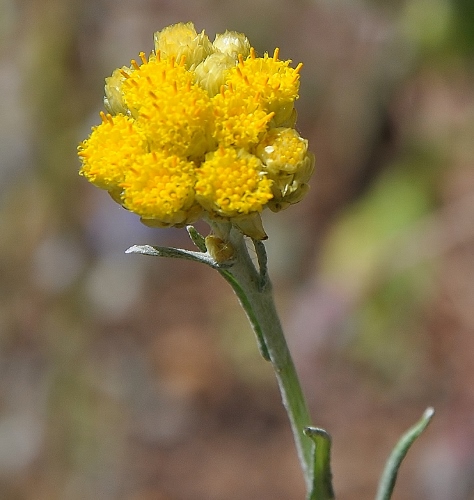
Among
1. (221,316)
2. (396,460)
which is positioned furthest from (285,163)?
(221,316)

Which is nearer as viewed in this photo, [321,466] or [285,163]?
[285,163]

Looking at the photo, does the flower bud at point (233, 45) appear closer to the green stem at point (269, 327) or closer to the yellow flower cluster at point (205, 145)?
the yellow flower cluster at point (205, 145)

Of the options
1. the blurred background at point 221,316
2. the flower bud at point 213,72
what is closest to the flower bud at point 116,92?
the flower bud at point 213,72

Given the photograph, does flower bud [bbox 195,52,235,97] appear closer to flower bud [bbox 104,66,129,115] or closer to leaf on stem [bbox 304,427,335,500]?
flower bud [bbox 104,66,129,115]

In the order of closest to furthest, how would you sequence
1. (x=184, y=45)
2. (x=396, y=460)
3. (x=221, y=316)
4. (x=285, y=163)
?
(x=285, y=163) → (x=184, y=45) → (x=396, y=460) → (x=221, y=316)

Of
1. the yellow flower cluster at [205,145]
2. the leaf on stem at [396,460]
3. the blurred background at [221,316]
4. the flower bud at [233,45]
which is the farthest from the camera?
the blurred background at [221,316]

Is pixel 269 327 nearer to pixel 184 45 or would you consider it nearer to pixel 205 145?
pixel 205 145
